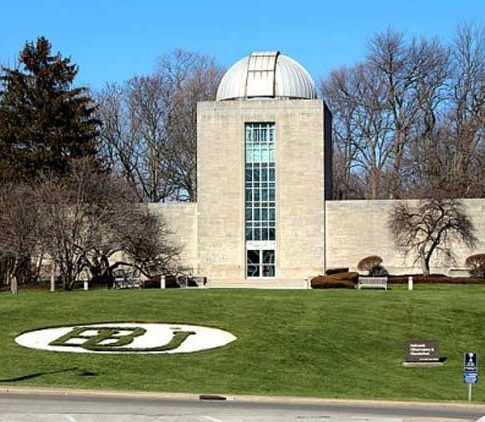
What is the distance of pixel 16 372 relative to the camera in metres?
30.4

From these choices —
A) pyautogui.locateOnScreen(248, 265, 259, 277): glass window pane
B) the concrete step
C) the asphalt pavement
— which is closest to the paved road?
the asphalt pavement

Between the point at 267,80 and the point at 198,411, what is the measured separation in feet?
177

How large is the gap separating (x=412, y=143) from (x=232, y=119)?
23.6 meters

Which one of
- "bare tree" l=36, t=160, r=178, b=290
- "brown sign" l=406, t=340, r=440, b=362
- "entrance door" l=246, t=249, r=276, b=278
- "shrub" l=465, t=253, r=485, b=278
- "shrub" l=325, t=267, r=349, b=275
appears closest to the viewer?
"brown sign" l=406, t=340, r=440, b=362

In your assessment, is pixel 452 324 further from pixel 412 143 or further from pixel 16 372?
pixel 412 143

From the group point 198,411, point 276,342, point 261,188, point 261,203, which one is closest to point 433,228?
point 261,203

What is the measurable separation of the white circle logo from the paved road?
31.4 ft

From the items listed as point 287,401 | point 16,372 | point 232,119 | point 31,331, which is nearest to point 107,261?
point 232,119

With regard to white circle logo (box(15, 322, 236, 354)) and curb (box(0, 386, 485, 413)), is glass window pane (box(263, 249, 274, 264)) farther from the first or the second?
curb (box(0, 386, 485, 413))

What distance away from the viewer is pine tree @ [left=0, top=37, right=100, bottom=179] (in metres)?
73.9

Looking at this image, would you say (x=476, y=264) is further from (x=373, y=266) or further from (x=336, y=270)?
(x=336, y=270)

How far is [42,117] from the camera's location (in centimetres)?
7556

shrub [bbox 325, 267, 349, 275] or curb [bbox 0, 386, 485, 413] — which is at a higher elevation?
shrub [bbox 325, 267, 349, 275]

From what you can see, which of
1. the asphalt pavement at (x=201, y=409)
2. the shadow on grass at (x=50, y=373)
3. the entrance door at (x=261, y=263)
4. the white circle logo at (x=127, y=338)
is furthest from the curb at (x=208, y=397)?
the entrance door at (x=261, y=263)
